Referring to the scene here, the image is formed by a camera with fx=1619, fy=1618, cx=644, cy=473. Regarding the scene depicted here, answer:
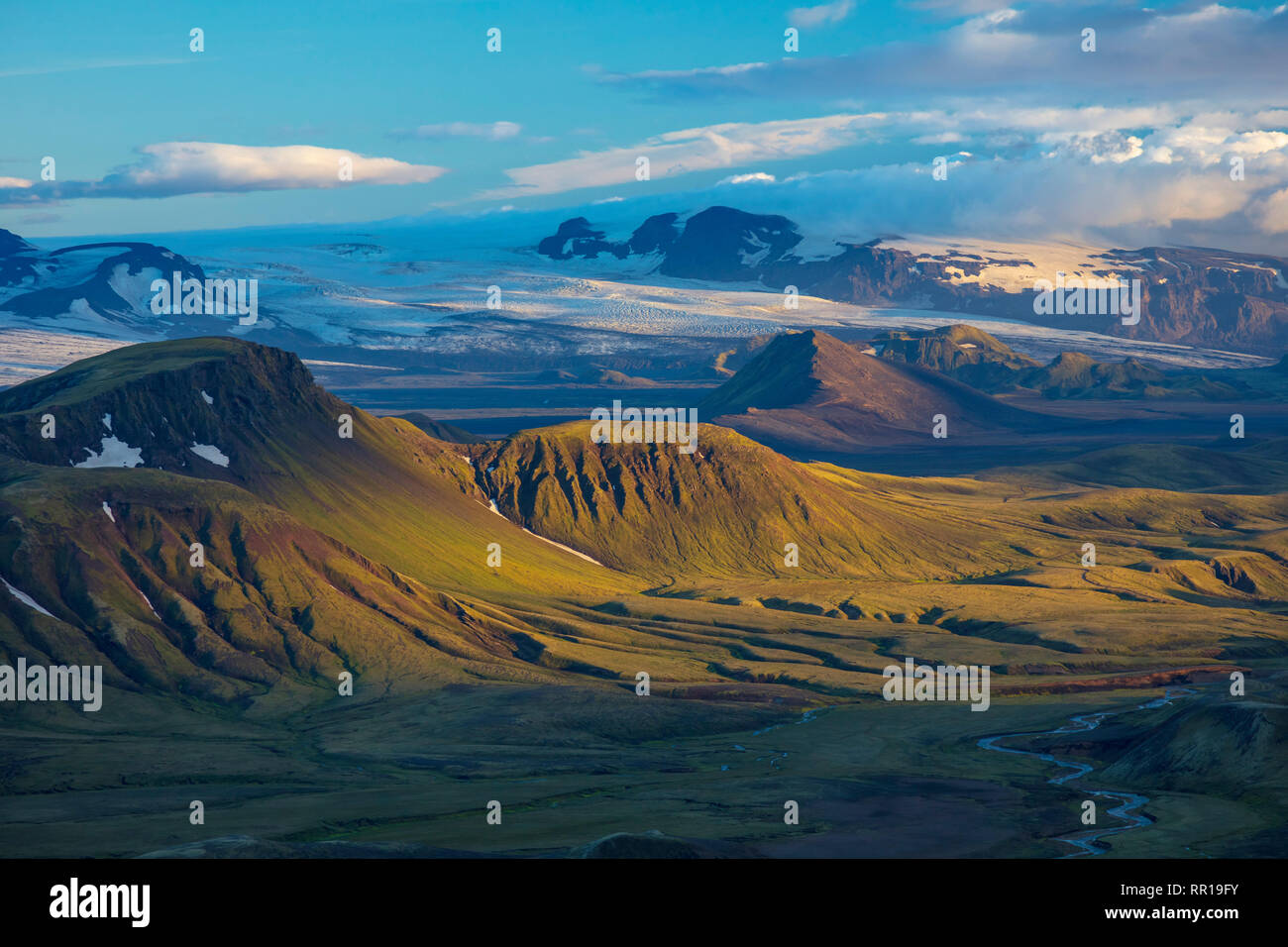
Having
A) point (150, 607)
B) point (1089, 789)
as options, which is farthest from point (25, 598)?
point (1089, 789)

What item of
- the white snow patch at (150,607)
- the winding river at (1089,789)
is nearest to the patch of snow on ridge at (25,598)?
the white snow patch at (150,607)

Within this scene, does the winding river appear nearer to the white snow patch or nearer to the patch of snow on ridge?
the white snow patch

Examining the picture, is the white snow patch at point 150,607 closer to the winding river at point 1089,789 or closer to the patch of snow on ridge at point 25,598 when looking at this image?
the patch of snow on ridge at point 25,598

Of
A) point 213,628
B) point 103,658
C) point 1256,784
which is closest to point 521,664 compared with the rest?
point 213,628

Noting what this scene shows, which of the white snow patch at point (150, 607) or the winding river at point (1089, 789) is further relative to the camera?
the white snow patch at point (150, 607)

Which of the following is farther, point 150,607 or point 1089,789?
point 150,607

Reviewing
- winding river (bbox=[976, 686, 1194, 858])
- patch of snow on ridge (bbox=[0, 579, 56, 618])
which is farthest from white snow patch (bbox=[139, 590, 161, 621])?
winding river (bbox=[976, 686, 1194, 858])

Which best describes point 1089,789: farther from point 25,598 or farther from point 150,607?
point 25,598
